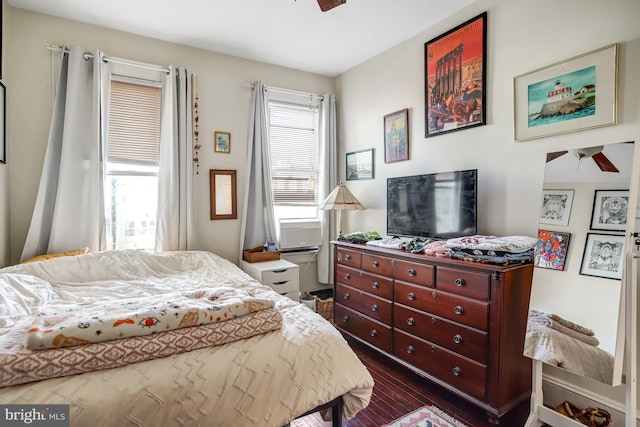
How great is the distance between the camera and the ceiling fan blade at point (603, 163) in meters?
1.60

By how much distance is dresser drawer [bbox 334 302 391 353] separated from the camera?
98.7 inches

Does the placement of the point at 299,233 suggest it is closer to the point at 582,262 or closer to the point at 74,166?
the point at 74,166

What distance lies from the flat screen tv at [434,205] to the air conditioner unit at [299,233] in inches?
40.5

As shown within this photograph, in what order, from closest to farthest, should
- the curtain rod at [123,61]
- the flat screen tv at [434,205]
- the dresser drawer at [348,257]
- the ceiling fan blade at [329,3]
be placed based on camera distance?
1. the ceiling fan blade at [329,3]
2. the flat screen tv at [434,205]
3. the curtain rod at [123,61]
4. the dresser drawer at [348,257]

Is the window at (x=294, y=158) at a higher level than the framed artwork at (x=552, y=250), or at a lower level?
higher

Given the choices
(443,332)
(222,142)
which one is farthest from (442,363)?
(222,142)

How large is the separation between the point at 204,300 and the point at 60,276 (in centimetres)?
148

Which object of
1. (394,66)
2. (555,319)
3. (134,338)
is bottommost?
(555,319)

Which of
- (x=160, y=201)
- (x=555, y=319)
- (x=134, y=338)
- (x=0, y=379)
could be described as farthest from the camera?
(x=160, y=201)

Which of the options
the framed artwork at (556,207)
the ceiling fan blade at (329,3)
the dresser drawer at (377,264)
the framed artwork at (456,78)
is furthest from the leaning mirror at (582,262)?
the ceiling fan blade at (329,3)

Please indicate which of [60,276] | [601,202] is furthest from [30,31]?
[601,202]

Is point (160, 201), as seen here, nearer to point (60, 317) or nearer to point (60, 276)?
point (60, 276)

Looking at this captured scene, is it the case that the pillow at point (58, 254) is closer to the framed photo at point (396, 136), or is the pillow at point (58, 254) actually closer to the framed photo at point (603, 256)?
the framed photo at point (396, 136)

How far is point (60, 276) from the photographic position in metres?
2.24
